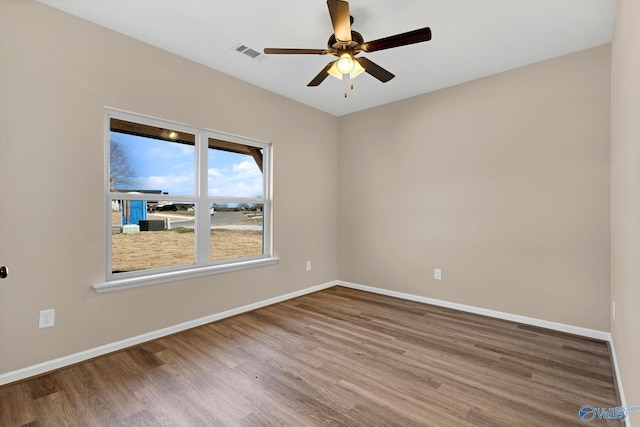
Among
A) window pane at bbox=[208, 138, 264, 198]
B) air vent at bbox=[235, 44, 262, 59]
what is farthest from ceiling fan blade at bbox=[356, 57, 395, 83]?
window pane at bbox=[208, 138, 264, 198]

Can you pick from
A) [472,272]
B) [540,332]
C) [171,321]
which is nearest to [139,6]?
[171,321]

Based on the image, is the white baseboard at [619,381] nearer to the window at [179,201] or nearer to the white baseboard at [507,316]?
the white baseboard at [507,316]

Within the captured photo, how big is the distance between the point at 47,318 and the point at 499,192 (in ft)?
14.0

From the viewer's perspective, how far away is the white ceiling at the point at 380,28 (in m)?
2.23

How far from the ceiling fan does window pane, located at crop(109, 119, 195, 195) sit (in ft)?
4.72

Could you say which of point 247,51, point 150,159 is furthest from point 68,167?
point 247,51

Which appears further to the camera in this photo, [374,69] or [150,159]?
[150,159]

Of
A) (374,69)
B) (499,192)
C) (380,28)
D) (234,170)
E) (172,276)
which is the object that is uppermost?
(380,28)

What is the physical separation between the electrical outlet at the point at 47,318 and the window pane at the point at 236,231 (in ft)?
4.53

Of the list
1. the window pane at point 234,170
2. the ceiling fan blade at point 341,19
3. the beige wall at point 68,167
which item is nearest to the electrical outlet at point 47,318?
the beige wall at point 68,167

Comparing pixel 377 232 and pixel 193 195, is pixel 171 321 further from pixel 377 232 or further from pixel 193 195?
pixel 377 232

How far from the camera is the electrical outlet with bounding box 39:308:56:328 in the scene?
2197mm

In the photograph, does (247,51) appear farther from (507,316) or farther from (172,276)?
(507,316)

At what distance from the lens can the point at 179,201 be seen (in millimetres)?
3070
